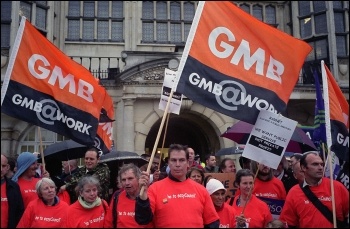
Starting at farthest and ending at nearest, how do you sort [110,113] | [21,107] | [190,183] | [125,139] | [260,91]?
[125,139] < [110,113] < [21,107] < [260,91] < [190,183]

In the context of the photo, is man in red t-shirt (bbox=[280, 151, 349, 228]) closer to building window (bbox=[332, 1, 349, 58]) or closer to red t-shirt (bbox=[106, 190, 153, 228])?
red t-shirt (bbox=[106, 190, 153, 228])

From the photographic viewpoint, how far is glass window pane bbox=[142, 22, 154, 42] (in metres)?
19.9

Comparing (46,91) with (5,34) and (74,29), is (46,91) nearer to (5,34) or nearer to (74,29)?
(5,34)

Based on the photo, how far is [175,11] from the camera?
2033 cm

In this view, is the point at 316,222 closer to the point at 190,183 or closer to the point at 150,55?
the point at 190,183

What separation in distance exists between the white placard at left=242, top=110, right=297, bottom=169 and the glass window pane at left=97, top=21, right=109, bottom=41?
15.3 m

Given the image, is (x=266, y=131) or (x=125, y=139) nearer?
(x=266, y=131)

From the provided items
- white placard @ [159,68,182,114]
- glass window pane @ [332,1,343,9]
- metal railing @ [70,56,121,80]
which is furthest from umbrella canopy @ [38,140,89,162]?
glass window pane @ [332,1,343,9]

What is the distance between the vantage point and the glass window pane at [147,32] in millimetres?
19859

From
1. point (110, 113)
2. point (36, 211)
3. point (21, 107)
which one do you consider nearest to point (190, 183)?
point (36, 211)

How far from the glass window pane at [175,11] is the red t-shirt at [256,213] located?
15.7 metres

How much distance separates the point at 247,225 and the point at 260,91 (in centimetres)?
168

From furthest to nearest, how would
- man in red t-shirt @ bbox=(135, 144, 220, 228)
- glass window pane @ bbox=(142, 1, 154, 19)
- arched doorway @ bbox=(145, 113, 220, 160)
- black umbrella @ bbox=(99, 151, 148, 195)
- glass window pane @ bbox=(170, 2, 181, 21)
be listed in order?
glass window pane @ bbox=(170, 2, 181, 21), glass window pane @ bbox=(142, 1, 154, 19), arched doorway @ bbox=(145, 113, 220, 160), black umbrella @ bbox=(99, 151, 148, 195), man in red t-shirt @ bbox=(135, 144, 220, 228)

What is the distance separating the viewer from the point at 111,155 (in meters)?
9.59
